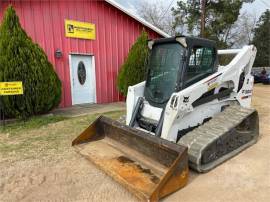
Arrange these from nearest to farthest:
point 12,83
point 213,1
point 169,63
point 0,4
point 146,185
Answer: point 146,185, point 169,63, point 12,83, point 0,4, point 213,1

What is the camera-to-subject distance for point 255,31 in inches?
1716

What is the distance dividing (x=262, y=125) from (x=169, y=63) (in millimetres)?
3478

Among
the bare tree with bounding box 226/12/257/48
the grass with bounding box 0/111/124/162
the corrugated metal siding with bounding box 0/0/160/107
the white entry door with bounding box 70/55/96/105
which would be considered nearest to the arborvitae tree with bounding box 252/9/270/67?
the bare tree with bounding box 226/12/257/48

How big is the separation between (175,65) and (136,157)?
1.68 meters

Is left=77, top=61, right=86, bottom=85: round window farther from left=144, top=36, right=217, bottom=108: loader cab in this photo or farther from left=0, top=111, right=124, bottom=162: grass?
left=144, top=36, right=217, bottom=108: loader cab

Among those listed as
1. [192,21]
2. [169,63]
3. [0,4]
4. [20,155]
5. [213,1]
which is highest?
[213,1]

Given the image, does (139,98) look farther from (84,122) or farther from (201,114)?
(84,122)

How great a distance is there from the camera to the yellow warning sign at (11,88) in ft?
20.5

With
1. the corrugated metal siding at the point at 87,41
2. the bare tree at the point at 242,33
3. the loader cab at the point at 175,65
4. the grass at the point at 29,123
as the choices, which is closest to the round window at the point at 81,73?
the corrugated metal siding at the point at 87,41

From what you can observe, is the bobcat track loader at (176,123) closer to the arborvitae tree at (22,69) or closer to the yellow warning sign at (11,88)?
the yellow warning sign at (11,88)

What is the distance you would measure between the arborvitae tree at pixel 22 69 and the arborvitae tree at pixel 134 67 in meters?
3.15

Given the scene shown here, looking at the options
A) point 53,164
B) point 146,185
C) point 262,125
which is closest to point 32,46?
point 53,164

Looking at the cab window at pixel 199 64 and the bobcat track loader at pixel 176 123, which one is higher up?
the cab window at pixel 199 64

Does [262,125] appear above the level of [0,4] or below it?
below
